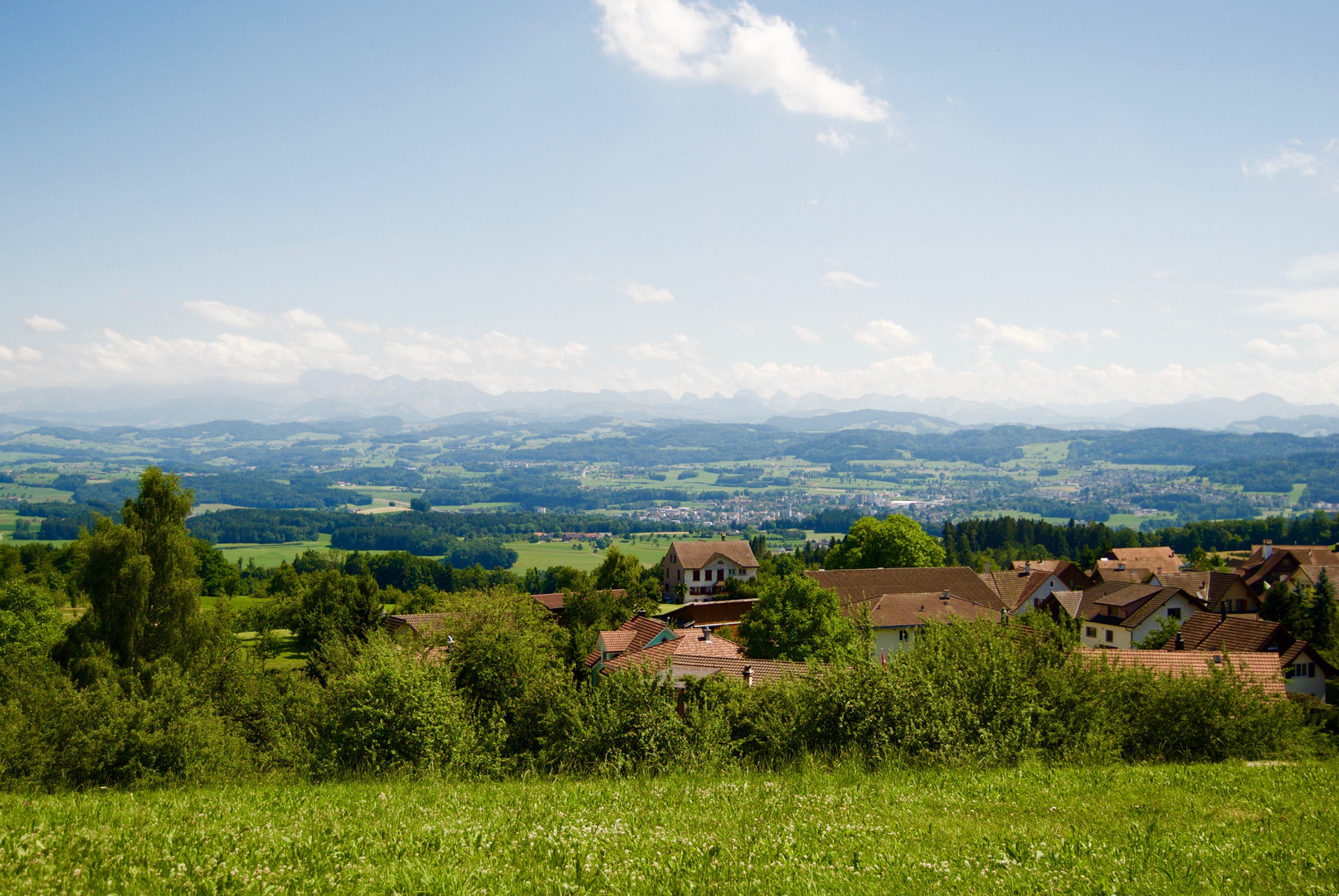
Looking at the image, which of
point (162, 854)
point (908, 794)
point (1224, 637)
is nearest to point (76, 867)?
point (162, 854)

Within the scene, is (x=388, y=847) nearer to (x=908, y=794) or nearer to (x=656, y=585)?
(x=908, y=794)

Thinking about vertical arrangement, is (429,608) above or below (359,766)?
below

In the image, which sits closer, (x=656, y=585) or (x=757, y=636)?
(x=757, y=636)

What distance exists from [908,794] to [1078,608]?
170 feet

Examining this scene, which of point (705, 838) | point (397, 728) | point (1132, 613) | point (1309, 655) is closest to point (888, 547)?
point (1132, 613)

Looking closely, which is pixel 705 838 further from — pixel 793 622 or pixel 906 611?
pixel 906 611

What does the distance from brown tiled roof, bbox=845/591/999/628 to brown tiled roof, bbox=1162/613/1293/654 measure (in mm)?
9150

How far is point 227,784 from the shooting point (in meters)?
11.9

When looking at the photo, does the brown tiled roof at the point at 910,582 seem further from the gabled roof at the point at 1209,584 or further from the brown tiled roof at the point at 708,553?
the brown tiled roof at the point at 708,553

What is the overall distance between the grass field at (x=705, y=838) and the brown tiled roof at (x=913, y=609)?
33107 mm

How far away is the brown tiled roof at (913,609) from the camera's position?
1684 inches

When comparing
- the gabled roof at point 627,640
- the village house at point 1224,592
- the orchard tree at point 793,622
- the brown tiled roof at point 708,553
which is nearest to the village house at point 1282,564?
the village house at point 1224,592

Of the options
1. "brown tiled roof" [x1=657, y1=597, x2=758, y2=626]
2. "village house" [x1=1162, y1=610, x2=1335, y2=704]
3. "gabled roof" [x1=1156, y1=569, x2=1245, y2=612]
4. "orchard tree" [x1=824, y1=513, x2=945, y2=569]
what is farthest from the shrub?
"gabled roof" [x1=1156, y1=569, x2=1245, y2=612]

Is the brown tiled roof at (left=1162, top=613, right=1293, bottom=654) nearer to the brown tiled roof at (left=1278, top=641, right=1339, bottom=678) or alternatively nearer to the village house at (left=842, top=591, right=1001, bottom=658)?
the brown tiled roof at (left=1278, top=641, right=1339, bottom=678)
